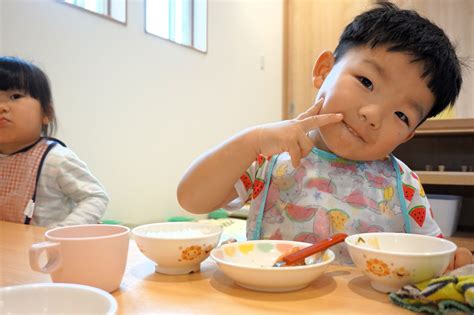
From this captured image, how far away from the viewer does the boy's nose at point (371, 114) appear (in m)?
0.76

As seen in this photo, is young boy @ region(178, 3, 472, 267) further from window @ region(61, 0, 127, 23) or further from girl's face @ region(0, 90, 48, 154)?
window @ region(61, 0, 127, 23)

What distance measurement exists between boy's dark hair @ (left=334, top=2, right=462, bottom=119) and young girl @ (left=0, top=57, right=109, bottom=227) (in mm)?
827

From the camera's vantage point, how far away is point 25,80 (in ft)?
4.22

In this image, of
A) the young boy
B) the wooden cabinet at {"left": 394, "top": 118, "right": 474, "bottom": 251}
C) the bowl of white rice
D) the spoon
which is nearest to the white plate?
the bowl of white rice

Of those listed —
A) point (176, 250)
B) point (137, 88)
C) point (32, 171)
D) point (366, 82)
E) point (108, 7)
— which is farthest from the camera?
point (137, 88)

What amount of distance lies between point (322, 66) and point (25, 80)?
0.95m

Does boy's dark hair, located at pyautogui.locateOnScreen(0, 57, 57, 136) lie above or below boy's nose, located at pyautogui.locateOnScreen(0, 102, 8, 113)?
above

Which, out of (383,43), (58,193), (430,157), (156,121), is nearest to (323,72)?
(383,43)

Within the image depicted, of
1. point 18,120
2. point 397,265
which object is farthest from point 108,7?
point 397,265

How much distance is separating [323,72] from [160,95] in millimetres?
1877

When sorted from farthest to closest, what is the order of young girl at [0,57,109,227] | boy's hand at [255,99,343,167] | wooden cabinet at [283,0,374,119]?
wooden cabinet at [283,0,374,119], young girl at [0,57,109,227], boy's hand at [255,99,343,167]

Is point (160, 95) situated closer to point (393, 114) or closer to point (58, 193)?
point (58, 193)

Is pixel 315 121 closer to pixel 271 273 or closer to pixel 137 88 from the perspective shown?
pixel 271 273

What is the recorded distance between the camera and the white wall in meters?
2.00
